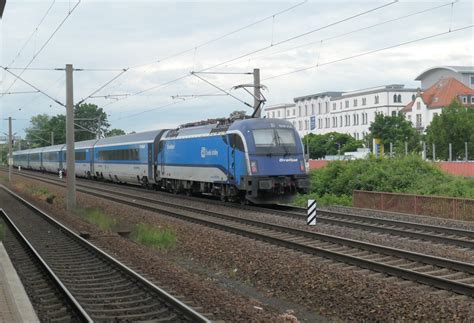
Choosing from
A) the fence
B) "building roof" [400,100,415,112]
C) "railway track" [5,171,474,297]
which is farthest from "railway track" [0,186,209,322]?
"building roof" [400,100,415,112]

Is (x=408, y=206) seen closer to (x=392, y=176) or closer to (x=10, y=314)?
(x=392, y=176)

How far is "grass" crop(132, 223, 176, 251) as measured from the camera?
604 inches

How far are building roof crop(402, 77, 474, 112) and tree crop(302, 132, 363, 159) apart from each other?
71.8ft

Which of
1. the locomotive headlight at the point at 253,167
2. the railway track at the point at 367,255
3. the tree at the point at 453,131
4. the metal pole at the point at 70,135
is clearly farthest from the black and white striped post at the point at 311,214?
the tree at the point at 453,131

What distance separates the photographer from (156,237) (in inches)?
620

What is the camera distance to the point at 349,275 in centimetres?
1029

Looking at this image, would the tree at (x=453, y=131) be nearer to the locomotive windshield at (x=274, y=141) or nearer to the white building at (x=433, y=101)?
the white building at (x=433, y=101)

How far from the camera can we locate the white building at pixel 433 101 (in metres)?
112

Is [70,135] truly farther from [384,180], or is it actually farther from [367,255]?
[367,255]

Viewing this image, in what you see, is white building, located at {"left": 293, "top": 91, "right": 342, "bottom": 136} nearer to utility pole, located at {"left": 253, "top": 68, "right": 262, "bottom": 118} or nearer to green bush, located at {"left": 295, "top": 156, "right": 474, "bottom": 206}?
utility pole, located at {"left": 253, "top": 68, "right": 262, "bottom": 118}

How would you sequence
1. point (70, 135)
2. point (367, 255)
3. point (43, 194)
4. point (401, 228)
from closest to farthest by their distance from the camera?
point (367, 255)
point (401, 228)
point (70, 135)
point (43, 194)

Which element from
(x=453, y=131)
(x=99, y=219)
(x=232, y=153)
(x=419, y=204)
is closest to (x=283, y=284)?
(x=419, y=204)

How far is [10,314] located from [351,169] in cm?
2186

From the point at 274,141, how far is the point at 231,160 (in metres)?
1.82
